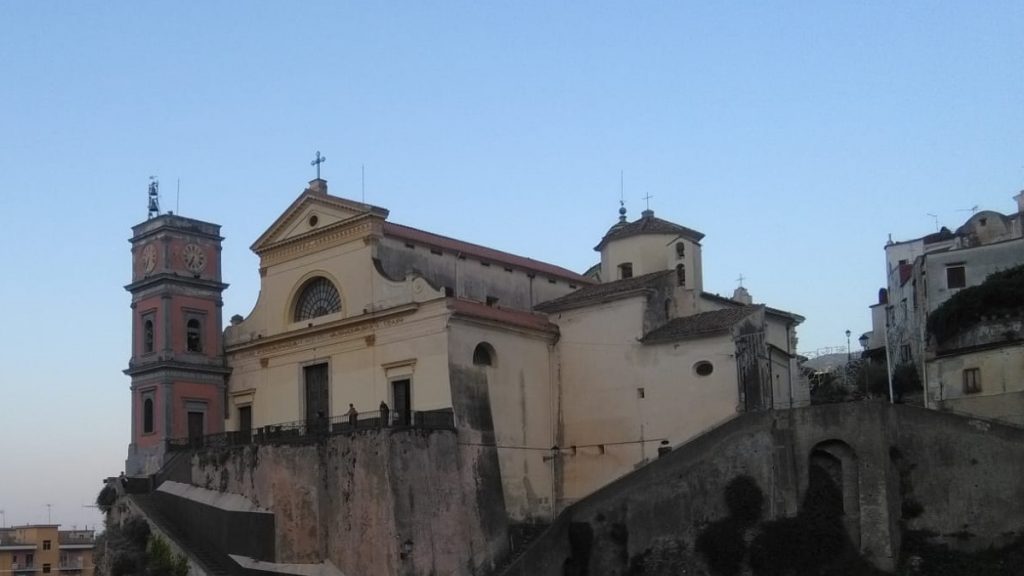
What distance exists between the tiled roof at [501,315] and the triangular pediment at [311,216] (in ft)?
14.3

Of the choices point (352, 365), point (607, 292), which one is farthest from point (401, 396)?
point (607, 292)

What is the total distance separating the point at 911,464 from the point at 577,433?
10983mm

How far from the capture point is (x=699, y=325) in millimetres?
36344

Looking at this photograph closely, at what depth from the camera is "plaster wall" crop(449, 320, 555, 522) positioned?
35.6 metres

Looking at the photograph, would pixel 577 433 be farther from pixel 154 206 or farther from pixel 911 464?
pixel 154 206

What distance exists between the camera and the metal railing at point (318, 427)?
109 ft

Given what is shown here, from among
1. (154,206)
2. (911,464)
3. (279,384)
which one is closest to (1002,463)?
(911,464)

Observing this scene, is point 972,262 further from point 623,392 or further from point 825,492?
point 825,492

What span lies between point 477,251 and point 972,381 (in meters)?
17.0

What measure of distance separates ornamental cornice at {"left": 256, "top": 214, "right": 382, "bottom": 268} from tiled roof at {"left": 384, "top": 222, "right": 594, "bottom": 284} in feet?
2.60

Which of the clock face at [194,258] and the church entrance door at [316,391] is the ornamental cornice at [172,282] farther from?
the church entrance door at [316,391]

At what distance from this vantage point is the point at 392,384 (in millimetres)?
35938

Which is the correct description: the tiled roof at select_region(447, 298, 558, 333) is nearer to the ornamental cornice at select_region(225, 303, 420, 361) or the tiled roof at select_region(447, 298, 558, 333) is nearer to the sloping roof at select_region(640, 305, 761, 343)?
the ornamental cornice at select_region(225, 303, 420, 361)

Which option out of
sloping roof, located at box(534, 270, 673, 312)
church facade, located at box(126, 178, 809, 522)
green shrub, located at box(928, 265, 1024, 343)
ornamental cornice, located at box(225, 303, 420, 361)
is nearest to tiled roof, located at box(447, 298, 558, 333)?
church facade, located at box(126, 178, 809, 522)
